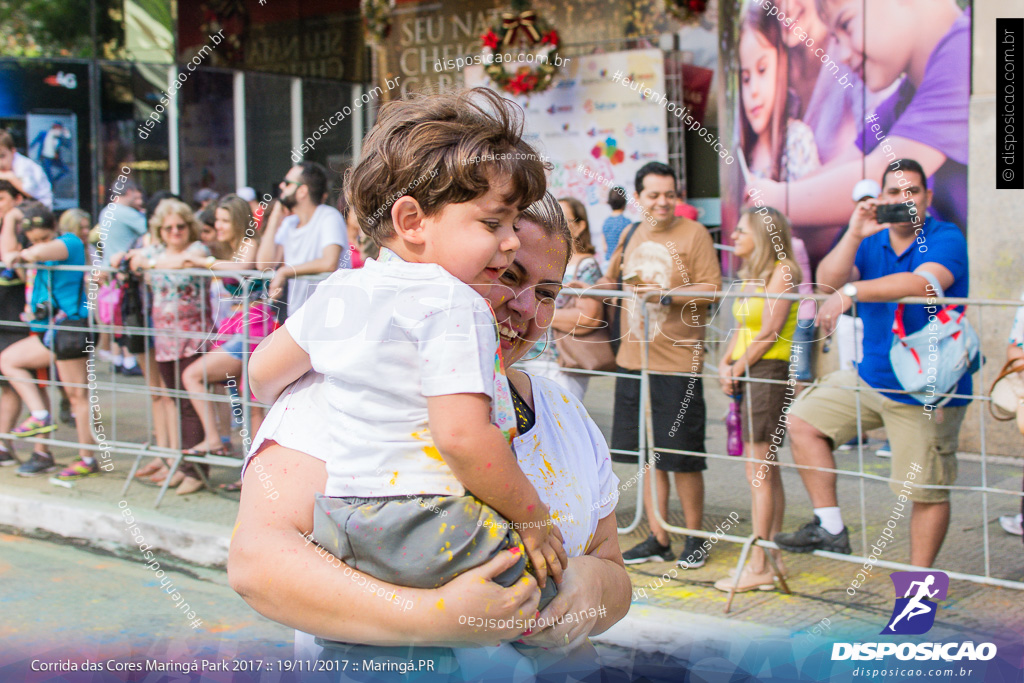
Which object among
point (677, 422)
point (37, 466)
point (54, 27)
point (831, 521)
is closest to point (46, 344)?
point (37, 466)

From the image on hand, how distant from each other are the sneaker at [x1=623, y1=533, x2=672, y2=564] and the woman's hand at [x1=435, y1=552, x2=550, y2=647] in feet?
10.5

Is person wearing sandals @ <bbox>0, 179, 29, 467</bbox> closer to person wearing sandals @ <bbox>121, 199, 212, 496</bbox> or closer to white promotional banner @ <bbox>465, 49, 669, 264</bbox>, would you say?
person wearing sandals @ <bbox>121, 199, 212, 496</bbox>

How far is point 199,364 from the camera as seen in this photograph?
516cm

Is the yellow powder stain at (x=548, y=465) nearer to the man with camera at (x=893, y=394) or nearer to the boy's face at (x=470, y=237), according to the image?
the boy's face at (x=470, y=237)

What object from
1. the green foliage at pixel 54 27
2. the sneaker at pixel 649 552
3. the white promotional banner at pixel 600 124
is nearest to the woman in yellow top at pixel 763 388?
the sneaker at pixel 649 552

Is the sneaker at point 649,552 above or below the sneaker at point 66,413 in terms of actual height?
below

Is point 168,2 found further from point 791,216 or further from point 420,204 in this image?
point 420,204

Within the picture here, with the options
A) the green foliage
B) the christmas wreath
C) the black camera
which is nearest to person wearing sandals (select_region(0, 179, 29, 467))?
the christmas wreath

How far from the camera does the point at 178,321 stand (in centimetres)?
528

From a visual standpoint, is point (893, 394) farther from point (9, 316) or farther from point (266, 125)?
point (266, 125)

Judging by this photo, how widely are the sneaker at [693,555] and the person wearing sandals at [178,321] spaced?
280 centimetres

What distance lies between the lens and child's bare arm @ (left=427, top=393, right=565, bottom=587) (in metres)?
1.23

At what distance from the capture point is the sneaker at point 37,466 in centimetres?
595

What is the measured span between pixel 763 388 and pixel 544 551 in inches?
113
